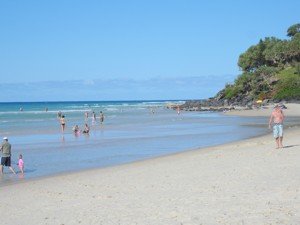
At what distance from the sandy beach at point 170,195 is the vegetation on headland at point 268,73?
194 ft

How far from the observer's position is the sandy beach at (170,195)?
26.6ft

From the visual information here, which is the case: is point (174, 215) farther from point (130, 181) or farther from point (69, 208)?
point (130, 181)

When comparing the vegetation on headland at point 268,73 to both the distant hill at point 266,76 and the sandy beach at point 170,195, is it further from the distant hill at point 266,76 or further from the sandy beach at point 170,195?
the sandy beach at point 170,195

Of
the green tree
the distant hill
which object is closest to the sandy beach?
the distant hill

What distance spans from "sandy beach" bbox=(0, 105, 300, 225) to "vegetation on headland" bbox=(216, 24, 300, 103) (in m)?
59.1

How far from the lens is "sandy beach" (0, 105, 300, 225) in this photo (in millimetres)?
8094

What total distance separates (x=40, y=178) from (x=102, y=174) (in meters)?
1.92

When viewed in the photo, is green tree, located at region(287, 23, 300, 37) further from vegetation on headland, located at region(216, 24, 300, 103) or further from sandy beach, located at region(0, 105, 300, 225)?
sandy beach, located at region(0, 105, 300, 225)

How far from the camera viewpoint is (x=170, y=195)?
32.6ft

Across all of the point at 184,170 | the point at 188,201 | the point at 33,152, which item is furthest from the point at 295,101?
the point at 188,201

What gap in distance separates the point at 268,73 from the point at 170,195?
243 ft

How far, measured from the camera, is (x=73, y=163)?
59.1ft

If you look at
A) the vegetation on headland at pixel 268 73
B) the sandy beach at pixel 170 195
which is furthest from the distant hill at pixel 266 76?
the sandy beach at pixel 170 195

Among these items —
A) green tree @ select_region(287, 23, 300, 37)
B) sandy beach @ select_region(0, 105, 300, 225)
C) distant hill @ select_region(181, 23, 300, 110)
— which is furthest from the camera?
green tree @ select_region(287, 23, 300, 37)
